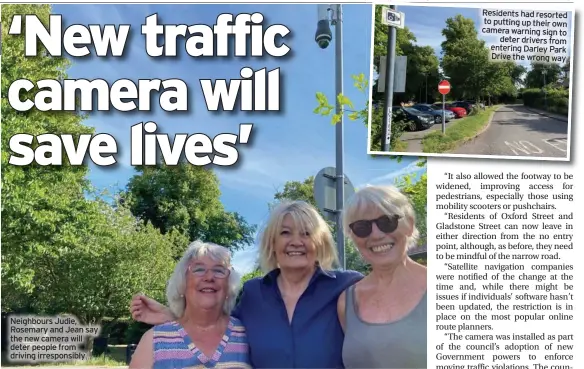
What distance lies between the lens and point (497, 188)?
10.2 ft

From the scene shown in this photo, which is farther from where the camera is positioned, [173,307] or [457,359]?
[457,359]

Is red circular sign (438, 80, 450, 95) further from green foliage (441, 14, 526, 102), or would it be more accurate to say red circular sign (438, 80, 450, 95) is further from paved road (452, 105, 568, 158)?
paved road (452, 105, 568, 158)

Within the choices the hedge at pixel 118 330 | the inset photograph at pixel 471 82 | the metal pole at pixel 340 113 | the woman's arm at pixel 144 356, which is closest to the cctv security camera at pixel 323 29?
the metal pole at pixel 340 113

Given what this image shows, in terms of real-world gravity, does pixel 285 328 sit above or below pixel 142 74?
below

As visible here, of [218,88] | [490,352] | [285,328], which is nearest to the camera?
[285,328]

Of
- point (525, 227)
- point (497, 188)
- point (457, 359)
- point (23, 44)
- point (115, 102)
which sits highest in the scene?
point (23, 44)

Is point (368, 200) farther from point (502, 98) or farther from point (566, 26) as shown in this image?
point (566, 26)

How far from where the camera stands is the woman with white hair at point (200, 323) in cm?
236

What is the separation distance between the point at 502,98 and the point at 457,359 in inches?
54.2

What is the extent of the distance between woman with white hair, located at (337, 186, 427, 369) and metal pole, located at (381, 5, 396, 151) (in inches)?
27.0

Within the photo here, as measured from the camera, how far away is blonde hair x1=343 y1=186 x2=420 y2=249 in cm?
241

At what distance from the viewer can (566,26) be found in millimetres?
3135

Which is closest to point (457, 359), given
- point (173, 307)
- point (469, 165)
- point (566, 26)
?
point (469, 165)

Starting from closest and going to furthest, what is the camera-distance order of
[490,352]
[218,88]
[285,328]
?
1. [285,328]
2. [490,352]
3. [218,88]
